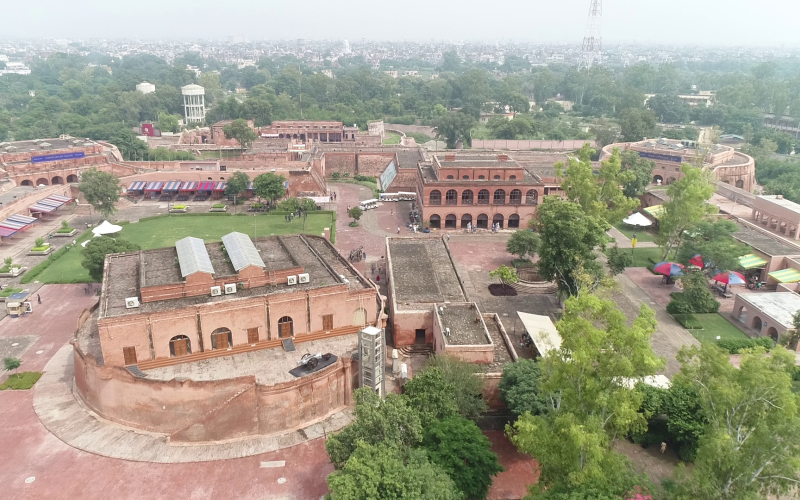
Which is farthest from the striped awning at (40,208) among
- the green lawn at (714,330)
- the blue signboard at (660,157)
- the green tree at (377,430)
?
the blue signboard at (660,157)

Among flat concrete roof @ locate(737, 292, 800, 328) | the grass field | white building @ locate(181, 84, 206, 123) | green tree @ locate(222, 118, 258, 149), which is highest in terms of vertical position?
white building @ locate(181, 84, 206, 123)

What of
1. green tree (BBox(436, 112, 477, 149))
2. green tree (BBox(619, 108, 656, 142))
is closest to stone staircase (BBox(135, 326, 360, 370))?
green tree (BBox(436, 112, 477, 149))

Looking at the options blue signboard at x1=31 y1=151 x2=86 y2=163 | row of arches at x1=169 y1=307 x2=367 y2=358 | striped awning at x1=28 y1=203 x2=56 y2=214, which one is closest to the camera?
row of arches at x1=169 y1=307 x2=367 y2=358

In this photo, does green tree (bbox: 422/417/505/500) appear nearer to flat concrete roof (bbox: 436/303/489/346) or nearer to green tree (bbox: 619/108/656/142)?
flat concrete roof (bbox: 436/303/489/346)

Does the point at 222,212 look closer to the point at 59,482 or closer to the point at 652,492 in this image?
the point at 59,482

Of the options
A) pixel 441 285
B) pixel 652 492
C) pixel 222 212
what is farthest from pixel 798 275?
pixel 222 212

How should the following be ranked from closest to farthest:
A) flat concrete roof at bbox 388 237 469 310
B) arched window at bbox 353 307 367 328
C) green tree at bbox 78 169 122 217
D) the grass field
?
arched window at bbox 353 307 367 328
flat concrete roof at bbox 388 237 469 310
the grass field
green tree at bbox 78 169 122 217

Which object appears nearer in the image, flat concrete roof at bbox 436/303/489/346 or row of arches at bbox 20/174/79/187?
flat concrete roof at bbox 436/303/489/346
